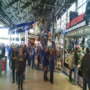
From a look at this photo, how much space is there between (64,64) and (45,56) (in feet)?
8.47

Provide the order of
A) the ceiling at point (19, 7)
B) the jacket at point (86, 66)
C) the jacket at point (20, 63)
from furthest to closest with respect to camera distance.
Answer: the ceiling at point (19, 7), the jacket at point (20, 63), the jacket at point (86, 66)

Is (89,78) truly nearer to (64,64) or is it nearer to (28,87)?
(28,87)

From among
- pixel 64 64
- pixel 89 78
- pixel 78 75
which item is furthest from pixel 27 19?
pixel 89 78

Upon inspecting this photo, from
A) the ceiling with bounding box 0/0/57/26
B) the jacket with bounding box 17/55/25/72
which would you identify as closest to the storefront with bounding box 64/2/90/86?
the ceiling with bounding box 0/0/57/26

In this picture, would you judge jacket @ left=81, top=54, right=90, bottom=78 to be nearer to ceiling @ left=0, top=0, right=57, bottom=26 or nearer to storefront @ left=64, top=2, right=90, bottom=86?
storefront @ left=64, top=2, right=90, bottom=86

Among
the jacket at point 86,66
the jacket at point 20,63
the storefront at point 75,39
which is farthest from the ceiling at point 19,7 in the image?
the jacket at point 86,66

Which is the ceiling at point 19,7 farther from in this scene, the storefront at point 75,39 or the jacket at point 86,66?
the jacket at point 86,66

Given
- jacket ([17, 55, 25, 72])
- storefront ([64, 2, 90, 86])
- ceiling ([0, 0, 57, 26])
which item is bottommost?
jacket ([17, 55, 25, 72])

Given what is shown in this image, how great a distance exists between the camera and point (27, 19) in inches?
563

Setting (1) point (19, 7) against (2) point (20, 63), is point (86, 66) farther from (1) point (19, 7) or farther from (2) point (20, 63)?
(1) point (19, 7)

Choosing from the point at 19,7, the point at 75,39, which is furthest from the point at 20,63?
the point at 19,7

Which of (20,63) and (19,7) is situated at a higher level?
(19,7)

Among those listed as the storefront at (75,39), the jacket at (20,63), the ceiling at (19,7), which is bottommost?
the jacket at (20,63)

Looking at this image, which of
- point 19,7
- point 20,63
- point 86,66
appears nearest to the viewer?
point 86,66
